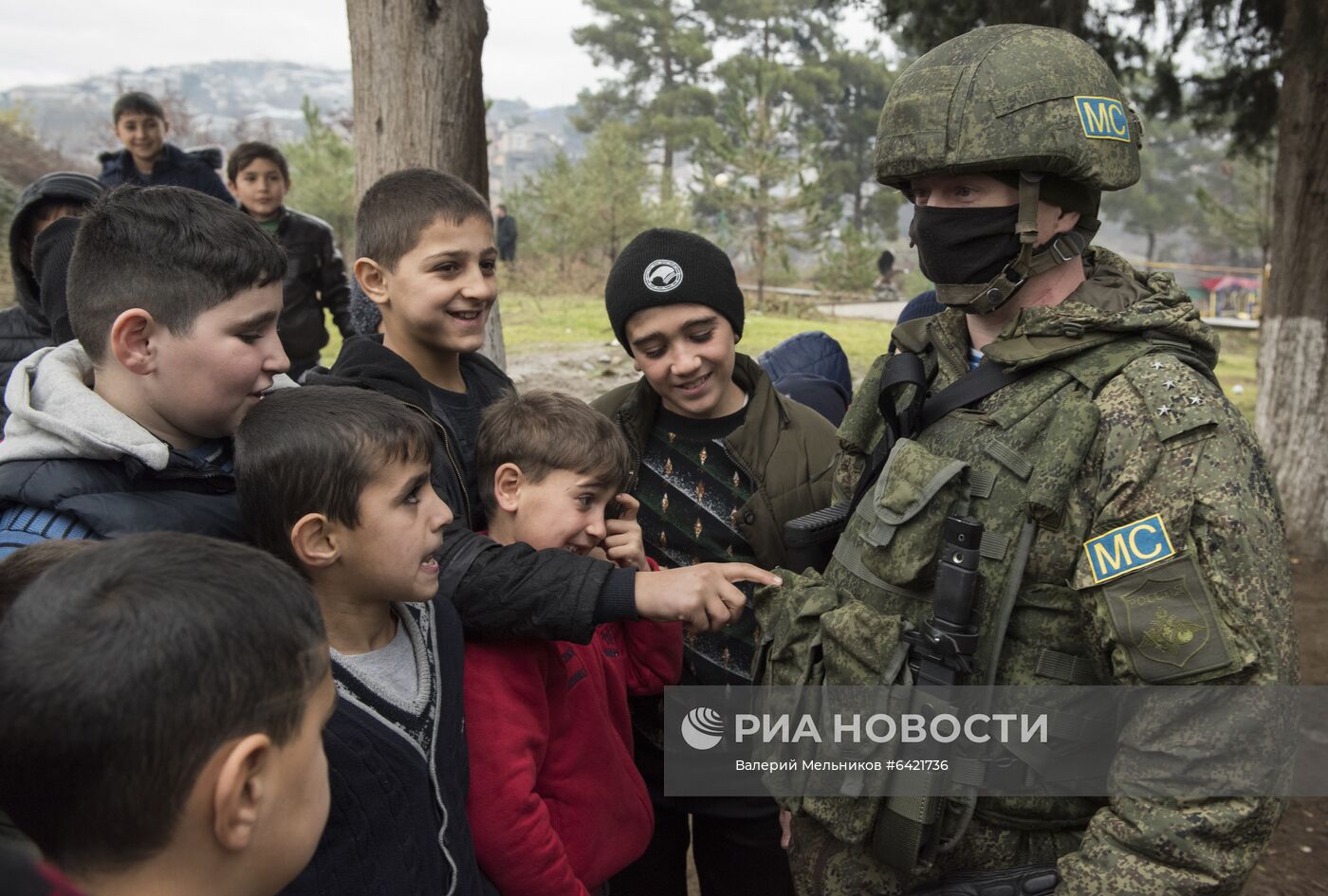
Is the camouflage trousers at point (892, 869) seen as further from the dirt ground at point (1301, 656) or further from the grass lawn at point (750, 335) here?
the grass lawn at point (750, 335)

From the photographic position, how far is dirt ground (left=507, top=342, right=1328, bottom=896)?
341cm

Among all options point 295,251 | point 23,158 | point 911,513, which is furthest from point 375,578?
point 23,158

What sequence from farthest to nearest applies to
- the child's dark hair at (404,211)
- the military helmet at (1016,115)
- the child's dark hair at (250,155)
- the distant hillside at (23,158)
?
the distant hillside at (23,158)
the child's dark hair at (250,155)
the child's dark hair at (404,211)
the military helmet at (1016,115)

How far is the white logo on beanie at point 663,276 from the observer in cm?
232

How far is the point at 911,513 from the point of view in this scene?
1.73 meters

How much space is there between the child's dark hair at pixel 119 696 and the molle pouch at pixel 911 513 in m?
1.11

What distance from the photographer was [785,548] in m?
2.32

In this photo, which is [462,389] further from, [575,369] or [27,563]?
[575,369]

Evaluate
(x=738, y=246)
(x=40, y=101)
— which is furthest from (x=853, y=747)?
(x=40, y=101)

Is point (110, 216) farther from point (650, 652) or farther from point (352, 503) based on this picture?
point (650, 652)

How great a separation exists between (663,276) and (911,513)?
0.90m

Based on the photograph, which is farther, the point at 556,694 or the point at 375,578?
the point at 556,694

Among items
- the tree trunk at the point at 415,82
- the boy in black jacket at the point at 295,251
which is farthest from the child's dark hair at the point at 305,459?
the boy in black jacket at the point at 295,251

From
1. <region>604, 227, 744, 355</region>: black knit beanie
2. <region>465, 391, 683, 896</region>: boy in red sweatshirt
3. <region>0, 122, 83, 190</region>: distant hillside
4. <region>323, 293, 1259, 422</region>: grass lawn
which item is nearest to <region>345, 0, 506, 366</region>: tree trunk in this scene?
<region>604, 227, 744, 355</region>: black knit beanie
